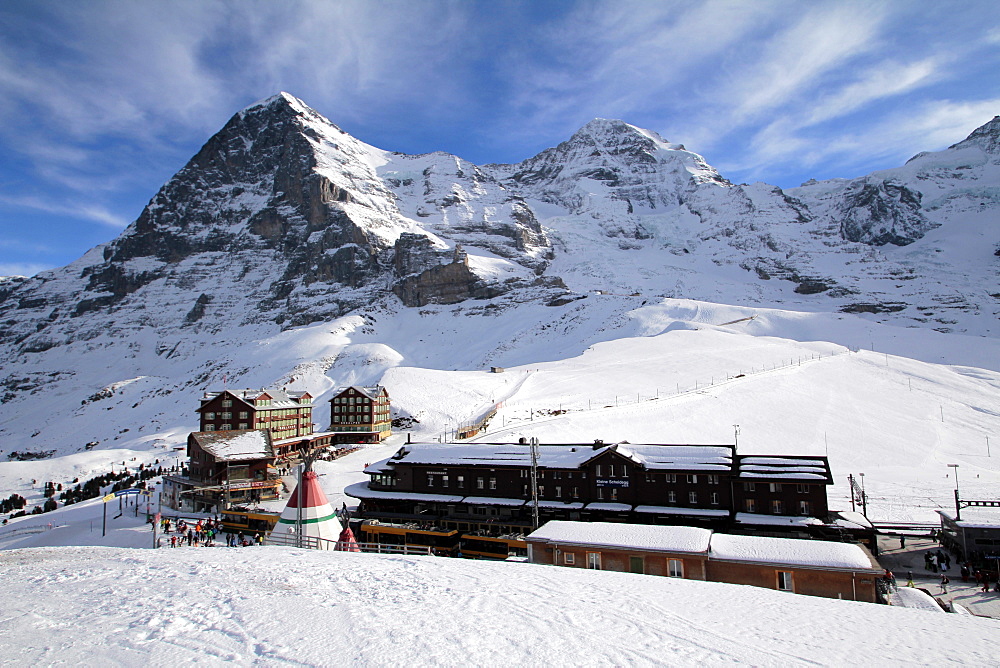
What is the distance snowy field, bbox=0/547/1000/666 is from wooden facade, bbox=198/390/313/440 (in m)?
42.3

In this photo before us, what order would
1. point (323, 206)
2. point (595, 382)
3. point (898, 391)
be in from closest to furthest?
point (898, 391)
point (595, 382)
point (323, 206)

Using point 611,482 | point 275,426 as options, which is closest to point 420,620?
point 611,482

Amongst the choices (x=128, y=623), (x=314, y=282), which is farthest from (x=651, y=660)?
(x=314, y=282)

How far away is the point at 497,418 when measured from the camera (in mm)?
58000

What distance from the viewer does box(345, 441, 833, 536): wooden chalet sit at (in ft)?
91.2

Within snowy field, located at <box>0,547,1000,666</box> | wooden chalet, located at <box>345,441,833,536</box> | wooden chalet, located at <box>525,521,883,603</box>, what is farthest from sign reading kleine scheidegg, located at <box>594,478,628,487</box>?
snowy field, located at <box>0,547,1000,666</box>

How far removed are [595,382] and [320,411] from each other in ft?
124

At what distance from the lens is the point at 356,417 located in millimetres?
→ 61156

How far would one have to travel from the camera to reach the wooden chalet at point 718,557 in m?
18.0

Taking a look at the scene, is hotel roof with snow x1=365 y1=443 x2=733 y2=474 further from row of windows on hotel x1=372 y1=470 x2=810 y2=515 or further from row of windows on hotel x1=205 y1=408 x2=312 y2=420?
row of windows on hotel x1=205 y1=408 x2=312 y2=420

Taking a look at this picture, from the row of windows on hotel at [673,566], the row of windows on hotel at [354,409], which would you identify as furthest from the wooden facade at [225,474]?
the row of windows on hotel at [673,566]

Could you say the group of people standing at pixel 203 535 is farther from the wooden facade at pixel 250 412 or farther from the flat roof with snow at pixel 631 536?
the wooden facade at pixel 250 412

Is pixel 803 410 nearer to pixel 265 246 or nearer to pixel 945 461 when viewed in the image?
pixel 945 461

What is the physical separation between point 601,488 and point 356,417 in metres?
37.4
